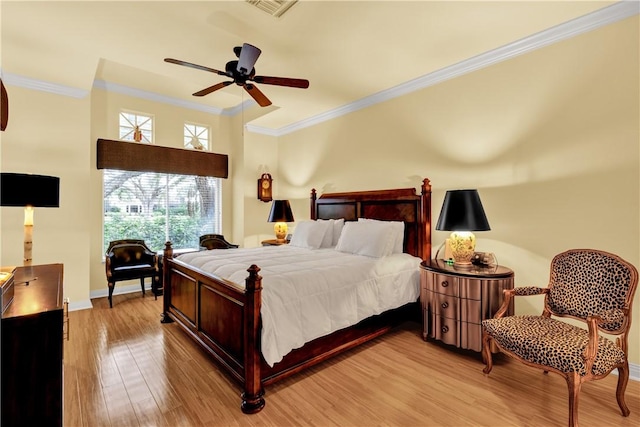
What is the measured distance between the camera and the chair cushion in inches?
71.0

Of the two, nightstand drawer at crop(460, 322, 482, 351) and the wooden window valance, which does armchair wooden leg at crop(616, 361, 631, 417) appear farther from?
the wooden window valance

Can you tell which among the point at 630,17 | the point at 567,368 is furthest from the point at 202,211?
the point at 630,17

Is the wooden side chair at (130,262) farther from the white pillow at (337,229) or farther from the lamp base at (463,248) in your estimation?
the lamp base at (463,248)

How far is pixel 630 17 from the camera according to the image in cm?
233

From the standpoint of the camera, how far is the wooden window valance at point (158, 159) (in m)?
4.45

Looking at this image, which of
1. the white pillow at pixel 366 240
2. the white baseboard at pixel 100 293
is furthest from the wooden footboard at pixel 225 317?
the white pillow at pixel 366 240

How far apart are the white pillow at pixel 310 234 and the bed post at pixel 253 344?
2015mm

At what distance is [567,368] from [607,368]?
0.28 metres

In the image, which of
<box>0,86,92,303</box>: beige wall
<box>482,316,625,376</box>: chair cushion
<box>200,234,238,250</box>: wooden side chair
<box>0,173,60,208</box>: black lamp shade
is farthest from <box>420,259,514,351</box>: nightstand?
<box>0,86,92,303</box>: beige wall

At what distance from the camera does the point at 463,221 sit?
9.00 ft

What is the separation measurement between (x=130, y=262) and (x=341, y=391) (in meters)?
3.80

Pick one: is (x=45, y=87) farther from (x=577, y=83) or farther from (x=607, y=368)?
(x=607, y=368)

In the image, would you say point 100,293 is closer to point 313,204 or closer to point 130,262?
point 130,262

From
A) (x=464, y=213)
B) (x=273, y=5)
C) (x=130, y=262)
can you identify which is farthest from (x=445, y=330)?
(x=130, y=262)
